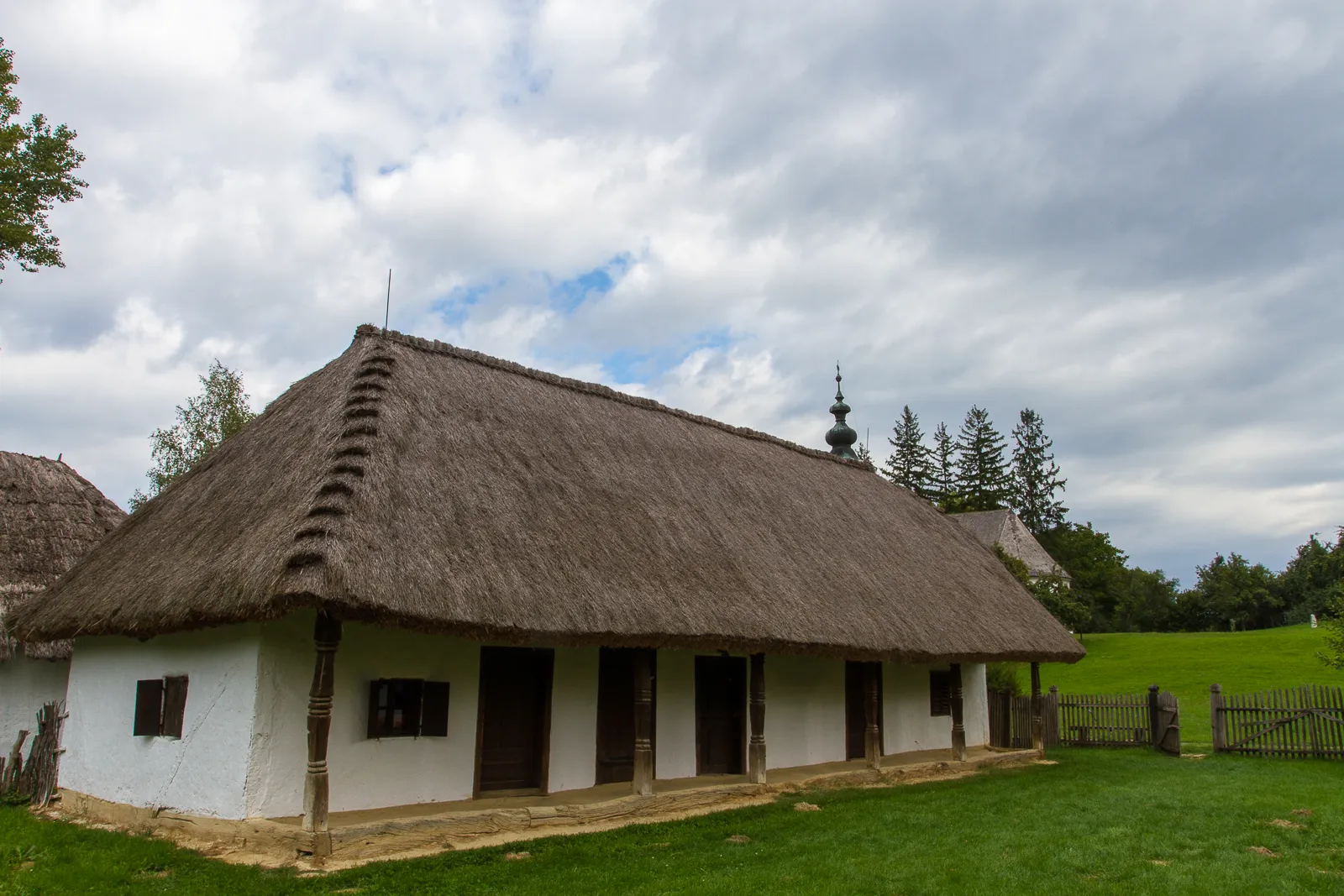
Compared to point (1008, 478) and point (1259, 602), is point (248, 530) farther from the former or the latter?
point (1259, 602)

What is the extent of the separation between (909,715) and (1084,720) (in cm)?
596

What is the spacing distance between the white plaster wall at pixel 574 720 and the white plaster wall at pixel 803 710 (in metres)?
3.23

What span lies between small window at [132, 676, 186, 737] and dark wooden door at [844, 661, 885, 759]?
33.0 feet

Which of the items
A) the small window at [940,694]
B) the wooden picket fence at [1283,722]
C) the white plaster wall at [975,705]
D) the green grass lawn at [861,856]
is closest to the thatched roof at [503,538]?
the small window at [940,694]

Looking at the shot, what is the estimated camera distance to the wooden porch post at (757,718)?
12.4 metres

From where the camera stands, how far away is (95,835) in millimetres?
9180

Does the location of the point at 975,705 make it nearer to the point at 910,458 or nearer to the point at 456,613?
the point at 456,613

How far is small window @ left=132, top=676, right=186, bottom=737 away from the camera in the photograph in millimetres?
9594

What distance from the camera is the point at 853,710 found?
16.1m

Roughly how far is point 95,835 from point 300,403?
5402 millimetres

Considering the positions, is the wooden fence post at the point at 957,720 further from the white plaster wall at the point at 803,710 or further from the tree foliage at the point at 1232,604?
the tree foliage at the point at 1232,604

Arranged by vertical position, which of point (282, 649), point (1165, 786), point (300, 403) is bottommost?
point (1165, 786)

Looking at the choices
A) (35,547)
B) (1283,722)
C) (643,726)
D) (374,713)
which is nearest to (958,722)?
(1283,722)

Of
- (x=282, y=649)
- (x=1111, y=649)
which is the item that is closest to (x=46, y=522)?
(x=282, y=649)
